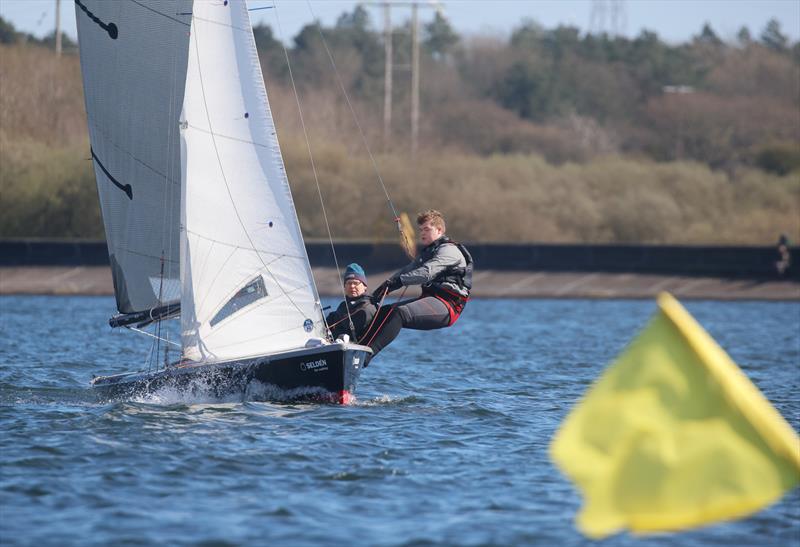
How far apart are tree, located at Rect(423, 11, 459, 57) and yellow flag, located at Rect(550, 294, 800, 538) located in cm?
9812

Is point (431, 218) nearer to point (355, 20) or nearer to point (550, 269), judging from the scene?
point (550, 269)

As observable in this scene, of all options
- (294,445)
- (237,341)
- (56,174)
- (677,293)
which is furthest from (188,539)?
(56,174)

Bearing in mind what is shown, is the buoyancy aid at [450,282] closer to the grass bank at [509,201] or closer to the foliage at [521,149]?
the foliage at [521,149]

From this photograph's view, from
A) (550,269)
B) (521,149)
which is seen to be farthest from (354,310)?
(521,149)

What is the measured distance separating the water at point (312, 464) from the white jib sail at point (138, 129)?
1579 mm

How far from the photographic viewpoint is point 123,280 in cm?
1485

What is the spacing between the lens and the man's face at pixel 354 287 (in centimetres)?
1409

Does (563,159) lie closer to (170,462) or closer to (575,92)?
(575,92)

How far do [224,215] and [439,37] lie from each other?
3679 inches

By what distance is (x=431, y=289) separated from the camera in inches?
566

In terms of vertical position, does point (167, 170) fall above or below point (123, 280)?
above

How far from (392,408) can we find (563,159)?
5009 centimetres

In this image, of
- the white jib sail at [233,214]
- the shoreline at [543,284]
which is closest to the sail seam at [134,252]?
the white jib sail at [233,214]

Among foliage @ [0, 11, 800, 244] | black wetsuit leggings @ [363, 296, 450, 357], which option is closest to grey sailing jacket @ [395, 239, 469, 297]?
black wetsuit leggings @ [363, 296, 450, 357]
